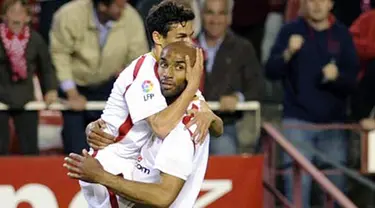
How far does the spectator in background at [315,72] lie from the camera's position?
415 inches

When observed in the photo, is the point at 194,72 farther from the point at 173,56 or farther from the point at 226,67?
the point at 226,67

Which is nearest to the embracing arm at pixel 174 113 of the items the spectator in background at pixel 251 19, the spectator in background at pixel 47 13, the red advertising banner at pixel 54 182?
the red advertising banner at pixel 54 182

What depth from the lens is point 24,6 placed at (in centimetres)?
1012

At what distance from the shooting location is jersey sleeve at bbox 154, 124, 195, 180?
247 inches

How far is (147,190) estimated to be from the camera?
6250 mm

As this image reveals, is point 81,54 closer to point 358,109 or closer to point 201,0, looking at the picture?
point 201,0

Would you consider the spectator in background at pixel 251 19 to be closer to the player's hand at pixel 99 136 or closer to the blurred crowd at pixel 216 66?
the blurred crowd at pixel 216 66

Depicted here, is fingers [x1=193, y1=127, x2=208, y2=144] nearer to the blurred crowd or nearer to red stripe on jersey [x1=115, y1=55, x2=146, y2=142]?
red stripe on jersey [x1=115, y1=55, x2=146, y2=142]

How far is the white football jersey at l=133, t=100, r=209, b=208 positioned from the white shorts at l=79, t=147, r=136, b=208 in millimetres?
152

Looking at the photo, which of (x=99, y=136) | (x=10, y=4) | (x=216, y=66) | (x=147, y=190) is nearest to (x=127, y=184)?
(x=147, y=190)

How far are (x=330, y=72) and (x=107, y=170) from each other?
3804 millimetres

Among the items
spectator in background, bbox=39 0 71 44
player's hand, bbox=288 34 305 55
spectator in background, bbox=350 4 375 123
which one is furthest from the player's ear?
spectator in background, bbox=39 0 71 44

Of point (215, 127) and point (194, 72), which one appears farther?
point (215, 127)

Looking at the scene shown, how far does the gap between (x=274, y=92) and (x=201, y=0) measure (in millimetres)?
1156
